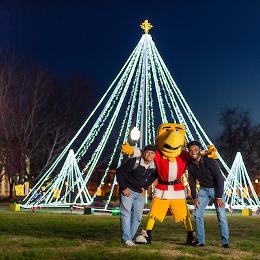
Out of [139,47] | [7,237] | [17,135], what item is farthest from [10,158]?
[7,237]

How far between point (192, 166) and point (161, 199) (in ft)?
2.39

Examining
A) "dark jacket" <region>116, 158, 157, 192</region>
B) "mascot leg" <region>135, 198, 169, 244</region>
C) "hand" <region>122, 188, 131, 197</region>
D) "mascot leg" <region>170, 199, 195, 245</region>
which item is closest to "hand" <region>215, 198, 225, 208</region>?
"mascot leg" <region>170, 199, 195, 245</region>

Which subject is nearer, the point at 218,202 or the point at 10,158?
the point at 218,202

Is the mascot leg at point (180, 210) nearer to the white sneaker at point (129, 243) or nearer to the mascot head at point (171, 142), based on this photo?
the mascot head at point (171, 142)

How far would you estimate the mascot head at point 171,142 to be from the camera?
29.2ft

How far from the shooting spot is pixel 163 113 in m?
22.8

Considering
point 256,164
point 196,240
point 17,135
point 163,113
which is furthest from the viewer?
point 256,164

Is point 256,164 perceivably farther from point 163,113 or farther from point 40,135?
point 163,113

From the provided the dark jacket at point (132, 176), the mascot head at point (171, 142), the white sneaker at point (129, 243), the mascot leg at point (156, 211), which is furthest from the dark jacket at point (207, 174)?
the white sneaker at point (129, 243)

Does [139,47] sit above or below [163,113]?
above

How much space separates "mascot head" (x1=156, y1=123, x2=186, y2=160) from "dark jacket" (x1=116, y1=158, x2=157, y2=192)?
1.23 feet

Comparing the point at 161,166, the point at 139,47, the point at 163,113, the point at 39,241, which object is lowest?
the point at 39,241

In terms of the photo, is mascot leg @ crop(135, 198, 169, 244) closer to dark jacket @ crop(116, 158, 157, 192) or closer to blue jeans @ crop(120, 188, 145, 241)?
blue jeans @ crop(120, 188, 145, 241)

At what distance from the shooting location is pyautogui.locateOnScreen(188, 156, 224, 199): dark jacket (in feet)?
29.7
